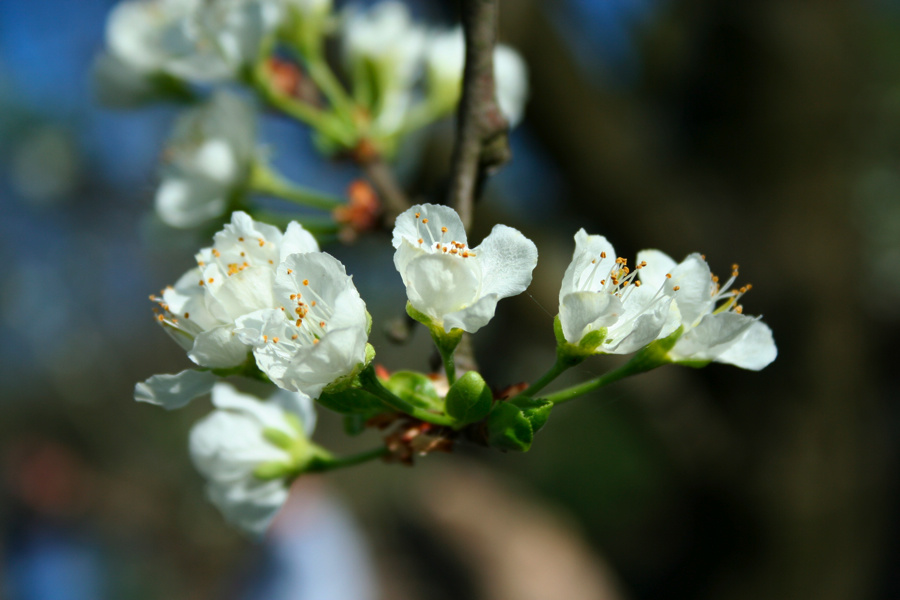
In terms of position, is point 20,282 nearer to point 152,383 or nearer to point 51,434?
point 51,434

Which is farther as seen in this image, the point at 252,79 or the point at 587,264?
the point at 252,79

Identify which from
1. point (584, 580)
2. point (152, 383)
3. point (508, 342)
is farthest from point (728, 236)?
point (584, 580)

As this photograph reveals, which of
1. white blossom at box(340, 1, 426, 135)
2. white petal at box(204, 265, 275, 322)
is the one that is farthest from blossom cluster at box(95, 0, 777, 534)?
white blossom at box(340, 1, 426, 135)

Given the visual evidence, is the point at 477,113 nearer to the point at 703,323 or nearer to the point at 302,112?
the point at 703,323

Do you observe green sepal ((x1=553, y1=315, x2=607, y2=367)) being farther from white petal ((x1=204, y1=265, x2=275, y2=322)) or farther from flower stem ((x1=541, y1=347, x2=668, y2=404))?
white petal ((x1=204, y1=265, x2=275, y2=322))

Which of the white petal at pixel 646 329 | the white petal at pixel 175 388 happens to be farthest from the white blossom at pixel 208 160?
the white petal at pixel 646 329

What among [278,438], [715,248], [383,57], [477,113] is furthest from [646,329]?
[715,248]
